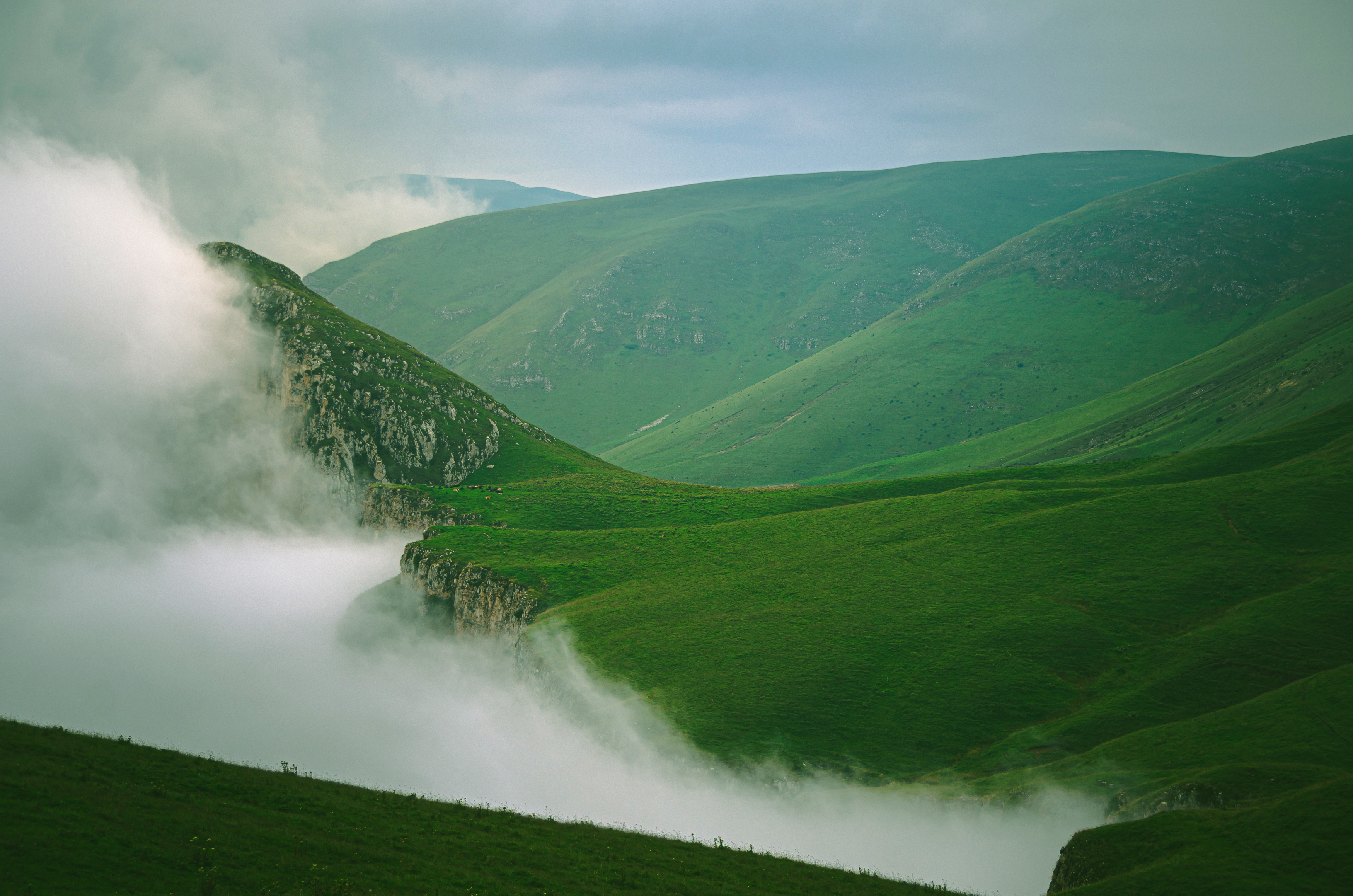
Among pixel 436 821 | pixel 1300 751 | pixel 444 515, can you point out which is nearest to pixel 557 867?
pixel 436 821

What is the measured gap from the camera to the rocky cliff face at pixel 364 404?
493ft

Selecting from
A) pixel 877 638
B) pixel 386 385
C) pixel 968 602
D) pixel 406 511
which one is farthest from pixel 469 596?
pixel 386 385

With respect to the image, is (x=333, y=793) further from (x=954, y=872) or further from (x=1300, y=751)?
(x=1300, y=751)

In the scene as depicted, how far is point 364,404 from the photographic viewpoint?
15412cm

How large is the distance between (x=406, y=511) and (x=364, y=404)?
29.9 metres

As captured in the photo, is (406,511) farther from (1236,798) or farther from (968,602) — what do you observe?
(1236,798)

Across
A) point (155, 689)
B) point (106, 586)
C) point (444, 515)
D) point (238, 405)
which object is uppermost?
point (238, 405)

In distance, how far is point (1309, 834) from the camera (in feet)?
139

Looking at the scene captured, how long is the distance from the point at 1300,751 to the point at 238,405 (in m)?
164

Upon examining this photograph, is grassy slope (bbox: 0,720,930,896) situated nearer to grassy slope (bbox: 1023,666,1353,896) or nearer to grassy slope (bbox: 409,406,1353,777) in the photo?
grassy slope (bbox: 1023,666,1353,896)

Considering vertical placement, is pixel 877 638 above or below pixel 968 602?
below

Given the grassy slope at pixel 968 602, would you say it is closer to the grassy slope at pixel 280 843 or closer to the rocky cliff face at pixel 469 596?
the rocky cliff face at pixel 469 596

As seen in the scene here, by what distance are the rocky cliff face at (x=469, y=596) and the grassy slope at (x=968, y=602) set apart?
3.03m

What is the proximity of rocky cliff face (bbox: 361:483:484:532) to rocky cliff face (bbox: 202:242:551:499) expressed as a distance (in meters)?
11.4
